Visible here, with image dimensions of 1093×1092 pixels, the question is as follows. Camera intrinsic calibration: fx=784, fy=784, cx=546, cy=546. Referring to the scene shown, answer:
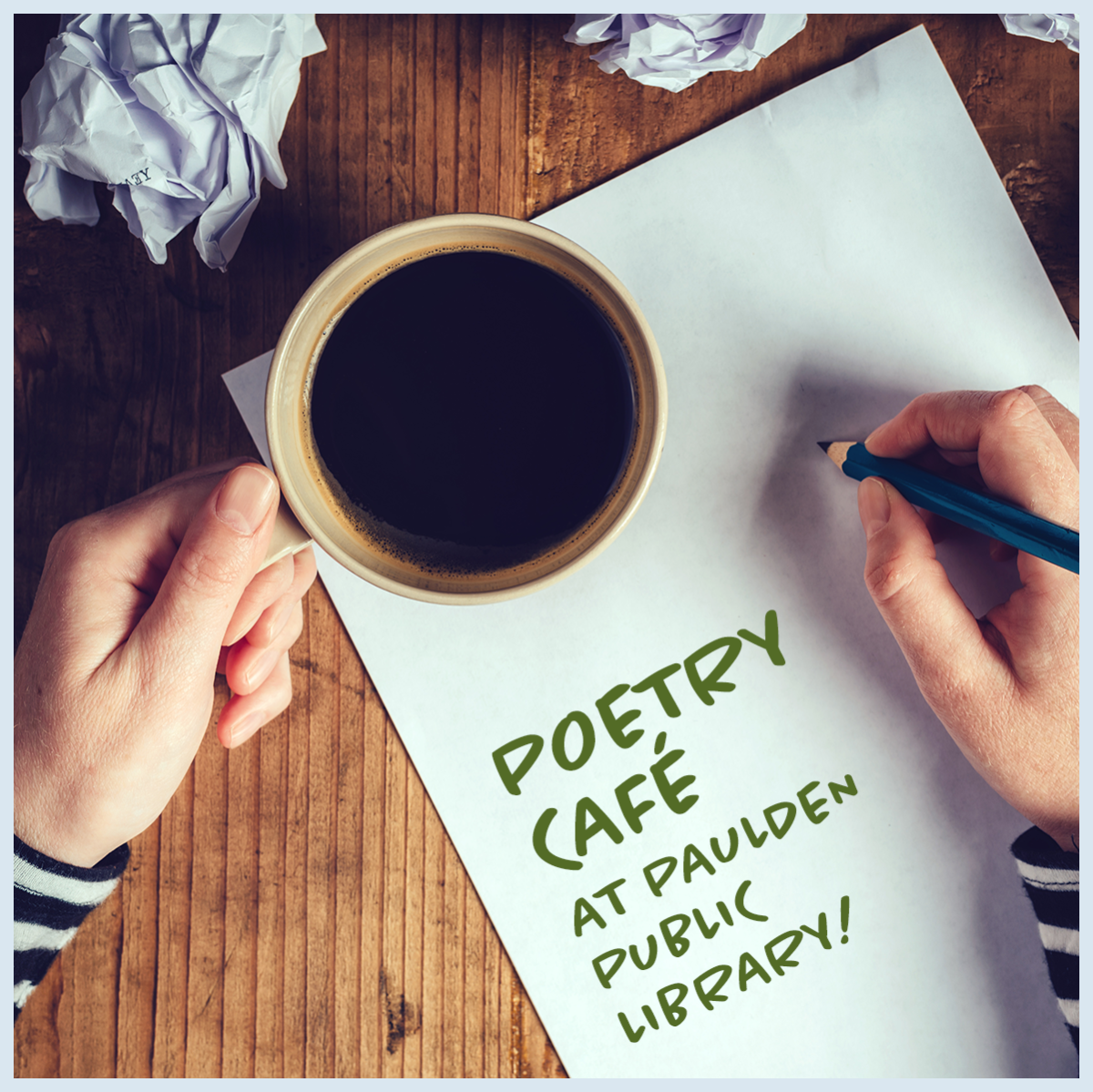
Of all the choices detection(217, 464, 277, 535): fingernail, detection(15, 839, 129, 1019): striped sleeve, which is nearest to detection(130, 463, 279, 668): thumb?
detection(217, 464, 277, 535): fingernail

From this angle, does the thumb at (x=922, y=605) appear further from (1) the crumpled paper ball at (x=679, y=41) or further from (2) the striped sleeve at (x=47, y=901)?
(2) the striped sleeve at (x=47, y=901)

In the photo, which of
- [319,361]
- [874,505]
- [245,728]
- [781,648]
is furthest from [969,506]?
[245,728]

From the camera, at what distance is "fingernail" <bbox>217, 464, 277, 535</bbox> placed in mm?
530

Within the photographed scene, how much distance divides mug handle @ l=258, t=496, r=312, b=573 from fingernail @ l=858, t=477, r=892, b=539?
1.49 ft

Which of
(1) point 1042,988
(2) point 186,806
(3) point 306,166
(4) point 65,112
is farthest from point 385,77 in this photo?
(1) point 1042,988

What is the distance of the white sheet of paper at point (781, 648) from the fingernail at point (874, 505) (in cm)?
5

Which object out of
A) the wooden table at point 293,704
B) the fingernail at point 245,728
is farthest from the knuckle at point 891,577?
the fingernail at point 245,728

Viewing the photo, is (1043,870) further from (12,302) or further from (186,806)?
(12,302)

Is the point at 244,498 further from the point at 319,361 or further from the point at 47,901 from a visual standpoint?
the point at 47,901

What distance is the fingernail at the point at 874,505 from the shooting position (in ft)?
2.14

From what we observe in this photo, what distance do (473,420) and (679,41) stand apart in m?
0.36

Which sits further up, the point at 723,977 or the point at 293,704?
the point at 293,704

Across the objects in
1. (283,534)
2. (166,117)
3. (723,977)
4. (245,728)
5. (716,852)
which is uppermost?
(166,117)

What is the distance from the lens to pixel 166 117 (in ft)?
1.98
